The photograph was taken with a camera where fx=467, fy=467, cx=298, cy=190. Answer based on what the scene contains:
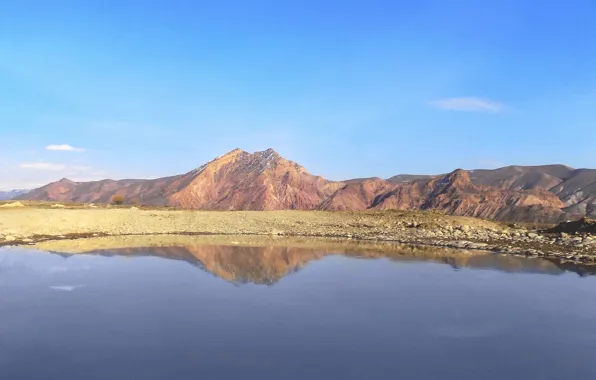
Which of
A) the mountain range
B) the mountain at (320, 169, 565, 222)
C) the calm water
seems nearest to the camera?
the calm water

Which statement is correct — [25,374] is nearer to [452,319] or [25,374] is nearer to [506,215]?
[452,319]

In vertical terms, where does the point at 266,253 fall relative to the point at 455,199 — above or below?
below

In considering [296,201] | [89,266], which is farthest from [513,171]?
[89,266]

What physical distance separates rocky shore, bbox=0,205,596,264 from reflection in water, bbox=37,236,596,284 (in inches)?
105

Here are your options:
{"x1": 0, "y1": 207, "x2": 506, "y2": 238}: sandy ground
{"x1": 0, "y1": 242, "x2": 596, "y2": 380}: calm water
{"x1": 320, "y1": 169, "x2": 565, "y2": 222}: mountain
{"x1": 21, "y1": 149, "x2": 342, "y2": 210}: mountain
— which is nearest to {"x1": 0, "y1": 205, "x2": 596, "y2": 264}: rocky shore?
{"x1": 0, "y1": 207, "x2": 506, "y2": 238}: sandy ground

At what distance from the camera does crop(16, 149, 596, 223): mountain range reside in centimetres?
8369

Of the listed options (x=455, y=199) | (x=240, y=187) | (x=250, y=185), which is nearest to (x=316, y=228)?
(x=455, y=199)

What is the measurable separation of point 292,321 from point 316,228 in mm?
26579

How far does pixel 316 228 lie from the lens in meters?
37.1

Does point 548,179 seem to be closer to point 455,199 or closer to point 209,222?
point 455,199

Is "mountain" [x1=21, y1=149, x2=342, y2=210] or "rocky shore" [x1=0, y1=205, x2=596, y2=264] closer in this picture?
"rocky shore" [x1=0, y1=205, x2=596, y2=264]

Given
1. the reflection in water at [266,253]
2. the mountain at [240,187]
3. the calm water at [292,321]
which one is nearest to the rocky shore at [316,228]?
the reflection in water at [266,253]

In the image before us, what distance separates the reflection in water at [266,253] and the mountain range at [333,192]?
5292 centimetres

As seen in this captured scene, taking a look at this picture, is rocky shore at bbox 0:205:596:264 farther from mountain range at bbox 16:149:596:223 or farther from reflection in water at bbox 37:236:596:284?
mountain range at bbox 16:149:596:223
